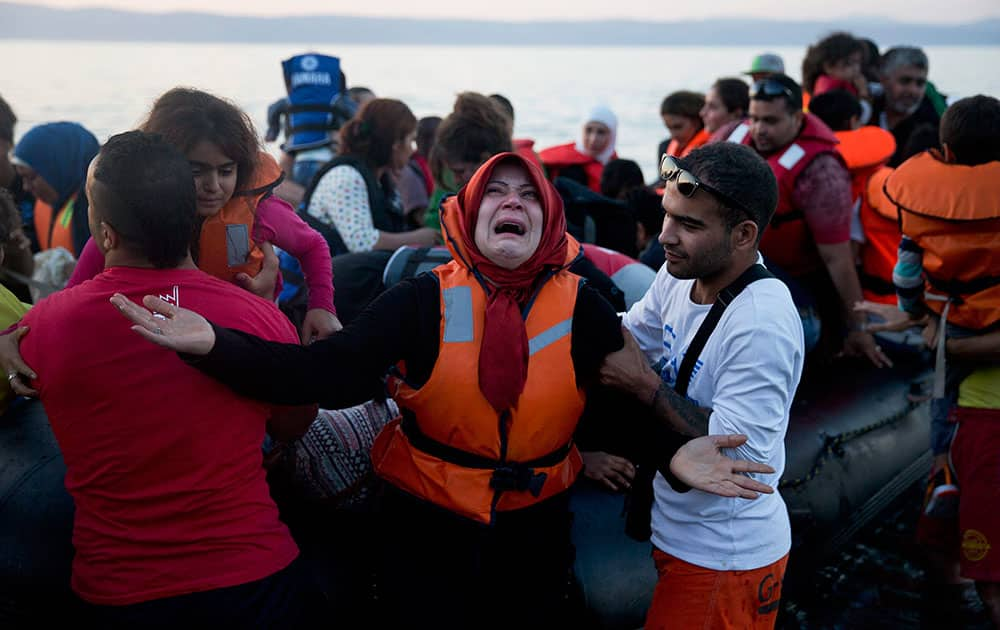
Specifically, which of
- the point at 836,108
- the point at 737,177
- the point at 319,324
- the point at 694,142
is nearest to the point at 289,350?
the point at 319,324

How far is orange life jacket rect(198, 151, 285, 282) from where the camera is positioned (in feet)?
7.82

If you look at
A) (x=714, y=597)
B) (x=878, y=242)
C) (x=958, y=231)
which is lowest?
(x=714, y=597)

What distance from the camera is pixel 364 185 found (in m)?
3.79

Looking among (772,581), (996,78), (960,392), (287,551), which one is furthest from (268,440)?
(996,78)

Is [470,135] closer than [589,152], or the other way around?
[470,135]

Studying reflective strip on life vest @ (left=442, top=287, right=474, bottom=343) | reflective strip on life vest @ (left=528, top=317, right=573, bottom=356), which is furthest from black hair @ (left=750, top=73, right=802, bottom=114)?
reflective strip on life vest @ (left=442, top=287, right=474, bottom=343)

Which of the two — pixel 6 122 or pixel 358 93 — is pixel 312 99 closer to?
pixel 358 93

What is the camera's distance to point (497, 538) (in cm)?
210

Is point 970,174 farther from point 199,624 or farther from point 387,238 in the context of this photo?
point 199,624

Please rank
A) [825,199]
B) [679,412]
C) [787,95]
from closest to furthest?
[679,412]
[825,199]
[787,95]

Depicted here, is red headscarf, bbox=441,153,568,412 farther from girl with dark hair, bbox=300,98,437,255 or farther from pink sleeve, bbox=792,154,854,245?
pink sleeve, bbox=792,154,854,245

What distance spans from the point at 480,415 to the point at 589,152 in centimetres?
431

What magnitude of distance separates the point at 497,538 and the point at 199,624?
27.2 inches

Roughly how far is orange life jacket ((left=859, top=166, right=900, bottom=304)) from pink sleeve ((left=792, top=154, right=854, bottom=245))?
24.6 inches
